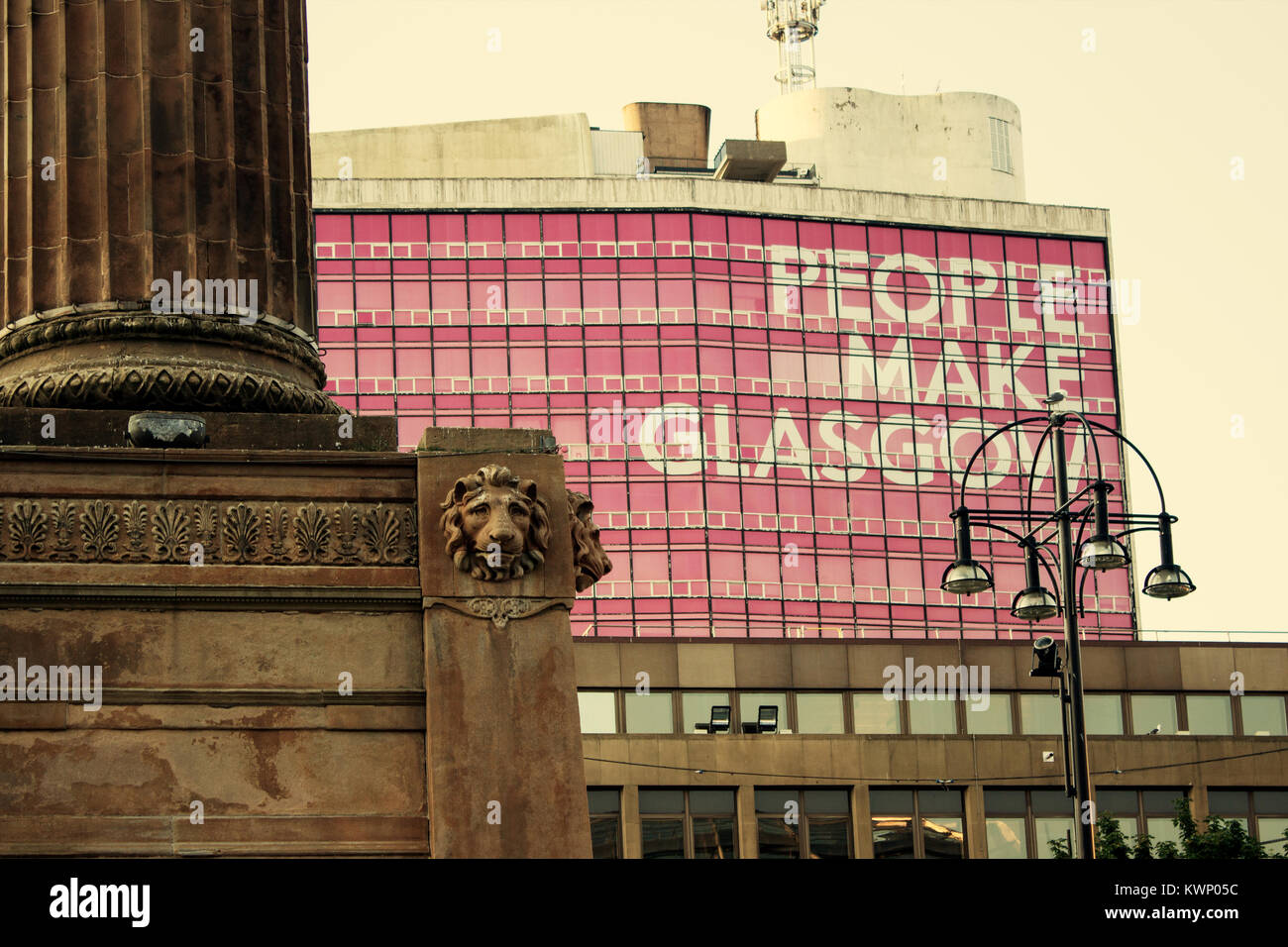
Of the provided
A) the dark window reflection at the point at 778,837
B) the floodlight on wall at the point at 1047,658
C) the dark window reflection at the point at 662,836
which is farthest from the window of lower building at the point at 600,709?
the floodlight on wall at the point at 1047,658

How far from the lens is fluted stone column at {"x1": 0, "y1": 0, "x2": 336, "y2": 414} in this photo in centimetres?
1346

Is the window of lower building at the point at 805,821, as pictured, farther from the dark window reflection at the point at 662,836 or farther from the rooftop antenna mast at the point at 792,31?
the rooftop antenna mast at the point at 792,31

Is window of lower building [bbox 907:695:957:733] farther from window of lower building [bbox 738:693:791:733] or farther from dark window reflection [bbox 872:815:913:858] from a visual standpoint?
window of lower building [bbox 738:693:791:733]

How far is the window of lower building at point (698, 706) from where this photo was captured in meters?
73.2

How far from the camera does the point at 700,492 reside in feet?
305

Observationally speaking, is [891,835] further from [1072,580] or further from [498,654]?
[498,654]

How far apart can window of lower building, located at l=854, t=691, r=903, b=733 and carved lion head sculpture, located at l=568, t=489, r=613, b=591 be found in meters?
62.0

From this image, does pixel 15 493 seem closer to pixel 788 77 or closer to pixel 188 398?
pixel 188 398

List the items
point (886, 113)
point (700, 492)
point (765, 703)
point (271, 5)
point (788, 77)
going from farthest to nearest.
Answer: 1. point (788, 77)
2. point (886, 113)
3. point (700, 492)
4. point (765, 703)
5. point (271, 5)

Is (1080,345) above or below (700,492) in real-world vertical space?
above

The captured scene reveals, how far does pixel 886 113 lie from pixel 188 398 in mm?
101568

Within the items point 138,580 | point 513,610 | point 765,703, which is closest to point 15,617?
point 138,580

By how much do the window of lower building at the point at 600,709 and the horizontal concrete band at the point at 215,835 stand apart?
59.9m

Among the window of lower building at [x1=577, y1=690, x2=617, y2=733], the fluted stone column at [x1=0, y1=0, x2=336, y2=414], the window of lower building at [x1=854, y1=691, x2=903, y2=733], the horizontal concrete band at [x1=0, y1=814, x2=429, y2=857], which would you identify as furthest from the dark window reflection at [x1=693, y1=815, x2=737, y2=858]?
the horizontal concrete band at [x1=0, y1=814, x2=429, y2=857]
